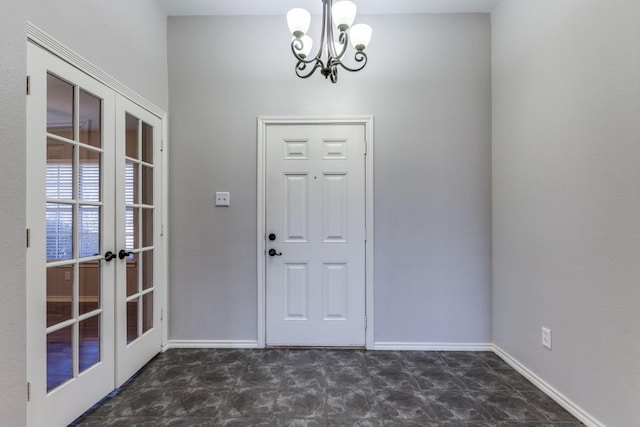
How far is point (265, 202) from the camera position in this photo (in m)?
2.64

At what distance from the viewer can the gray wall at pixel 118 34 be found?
62.3 inches

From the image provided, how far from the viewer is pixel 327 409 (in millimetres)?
1808

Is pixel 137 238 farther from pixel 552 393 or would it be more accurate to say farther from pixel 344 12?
pixel 552 393

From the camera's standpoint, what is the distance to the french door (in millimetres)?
1468

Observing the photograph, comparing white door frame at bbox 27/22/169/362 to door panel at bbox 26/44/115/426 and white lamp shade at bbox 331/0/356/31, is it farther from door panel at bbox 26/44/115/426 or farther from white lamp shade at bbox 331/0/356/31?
white lamp shade at bbox 331/0/356/31

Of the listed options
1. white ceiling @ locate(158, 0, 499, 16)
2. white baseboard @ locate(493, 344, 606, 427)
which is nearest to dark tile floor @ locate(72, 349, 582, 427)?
white baseboard @ locate(493, 344, 606, 427)

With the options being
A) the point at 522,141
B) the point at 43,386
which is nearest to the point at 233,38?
the point at 522,141

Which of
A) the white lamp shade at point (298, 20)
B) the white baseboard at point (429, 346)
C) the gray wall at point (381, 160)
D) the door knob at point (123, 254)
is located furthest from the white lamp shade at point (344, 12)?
the white baseboard at point (429, 346)

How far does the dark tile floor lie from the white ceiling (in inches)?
115

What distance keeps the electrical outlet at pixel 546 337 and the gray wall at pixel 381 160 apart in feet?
1.94

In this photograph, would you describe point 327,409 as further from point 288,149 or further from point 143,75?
point 143,75

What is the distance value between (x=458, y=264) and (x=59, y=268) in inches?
110

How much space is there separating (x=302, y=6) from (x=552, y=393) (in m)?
3.38

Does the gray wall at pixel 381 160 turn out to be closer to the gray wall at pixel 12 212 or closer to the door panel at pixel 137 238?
the door panel at pixel 137 238
